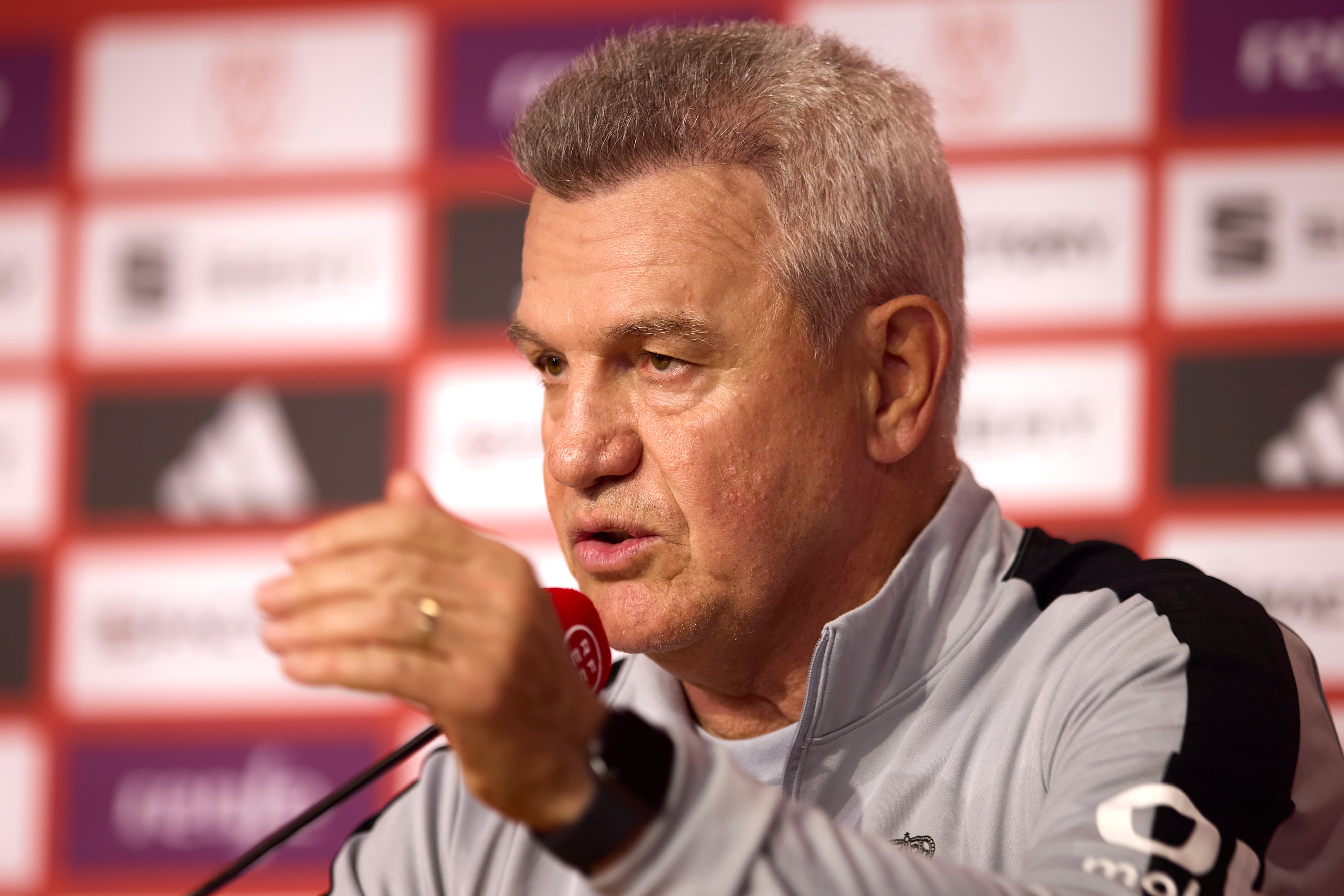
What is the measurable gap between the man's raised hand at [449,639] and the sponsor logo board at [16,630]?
227 cm

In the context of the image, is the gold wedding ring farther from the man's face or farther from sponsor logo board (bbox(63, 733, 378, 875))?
sponsor logo board (bbox(63, 733, 378, 875))

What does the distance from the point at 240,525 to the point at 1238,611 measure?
2074 mm

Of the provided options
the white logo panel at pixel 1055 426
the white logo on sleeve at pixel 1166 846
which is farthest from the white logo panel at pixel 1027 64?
the white logo on sleeve at pixel 1166 846

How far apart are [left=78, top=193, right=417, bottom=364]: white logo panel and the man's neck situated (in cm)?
150

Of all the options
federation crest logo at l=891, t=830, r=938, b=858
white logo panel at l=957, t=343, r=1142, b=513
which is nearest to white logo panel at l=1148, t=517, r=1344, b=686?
white logo panel at l=957, t=343, r=1142, b=513

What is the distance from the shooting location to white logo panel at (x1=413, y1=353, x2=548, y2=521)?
2.66 m

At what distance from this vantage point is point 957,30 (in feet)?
8.44

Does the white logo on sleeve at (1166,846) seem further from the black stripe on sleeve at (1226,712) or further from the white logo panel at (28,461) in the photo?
the white logo panel at (28,461)

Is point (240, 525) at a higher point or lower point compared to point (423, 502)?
lower

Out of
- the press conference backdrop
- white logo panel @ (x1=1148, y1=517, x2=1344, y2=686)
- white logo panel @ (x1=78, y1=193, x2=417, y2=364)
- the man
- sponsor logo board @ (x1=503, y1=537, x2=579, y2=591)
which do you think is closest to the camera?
the man

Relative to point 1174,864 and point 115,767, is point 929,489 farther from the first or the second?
point 115,767

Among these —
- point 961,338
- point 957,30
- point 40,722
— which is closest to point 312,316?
point 40,722

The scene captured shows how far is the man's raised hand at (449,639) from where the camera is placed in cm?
80

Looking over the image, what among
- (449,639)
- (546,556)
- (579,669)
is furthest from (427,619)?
(546,556)
